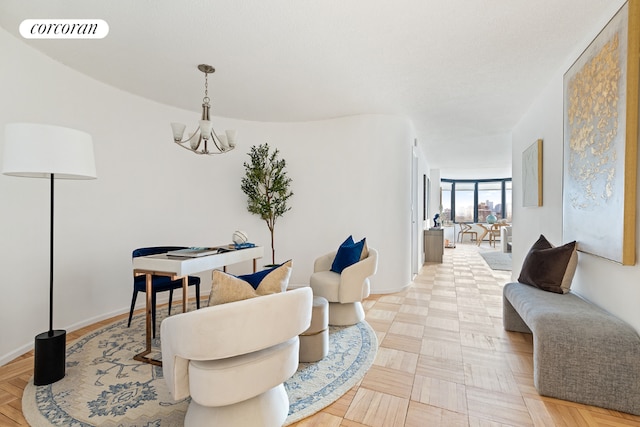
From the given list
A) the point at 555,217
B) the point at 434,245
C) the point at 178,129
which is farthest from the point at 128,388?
the point at 434,245

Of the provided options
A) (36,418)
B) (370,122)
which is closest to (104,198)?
(36,418)

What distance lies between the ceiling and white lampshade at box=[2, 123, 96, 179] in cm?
91

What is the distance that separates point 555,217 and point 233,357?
3234 millimetres

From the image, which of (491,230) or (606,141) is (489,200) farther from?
(606,141)

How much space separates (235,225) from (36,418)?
314 cm

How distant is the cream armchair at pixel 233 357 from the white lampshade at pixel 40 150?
145 centimetres

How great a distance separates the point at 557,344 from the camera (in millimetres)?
1852

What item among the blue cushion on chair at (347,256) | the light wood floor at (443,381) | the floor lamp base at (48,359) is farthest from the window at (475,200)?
the floor lamp base at (48,359)

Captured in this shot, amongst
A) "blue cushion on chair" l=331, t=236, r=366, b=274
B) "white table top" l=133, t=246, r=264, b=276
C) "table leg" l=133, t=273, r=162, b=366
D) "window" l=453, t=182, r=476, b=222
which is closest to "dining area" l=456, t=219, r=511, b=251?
"window" l=453, t=182, r=476, b=222

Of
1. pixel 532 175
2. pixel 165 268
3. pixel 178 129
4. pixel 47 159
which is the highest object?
pixel 178 129

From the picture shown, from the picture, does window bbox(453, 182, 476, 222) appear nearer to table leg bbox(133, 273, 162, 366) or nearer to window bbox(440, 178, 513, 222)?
window bbox(440, 178, 513, 222)

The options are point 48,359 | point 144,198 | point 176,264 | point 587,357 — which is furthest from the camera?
point 144,198

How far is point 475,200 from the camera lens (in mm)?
12211

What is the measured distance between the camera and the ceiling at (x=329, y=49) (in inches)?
81.8
